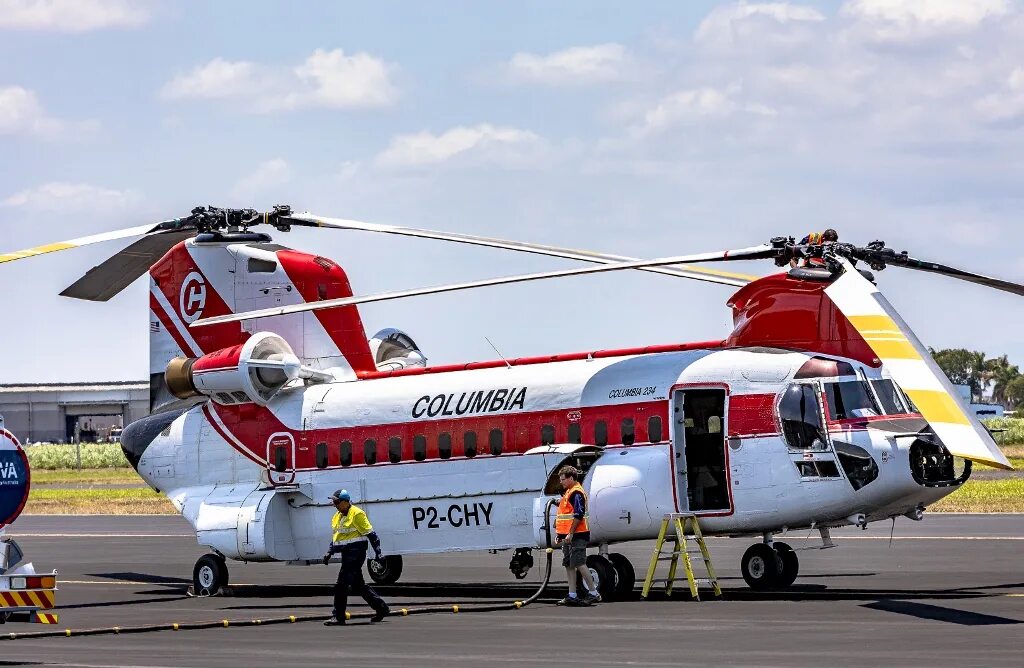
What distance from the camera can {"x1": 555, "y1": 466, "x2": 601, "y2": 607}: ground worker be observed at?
22.5 metres

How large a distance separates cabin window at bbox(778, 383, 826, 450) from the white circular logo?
1120 cm

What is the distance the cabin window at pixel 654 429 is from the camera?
23422 millimetres

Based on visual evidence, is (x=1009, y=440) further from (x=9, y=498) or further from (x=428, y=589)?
(x=9, y=498)

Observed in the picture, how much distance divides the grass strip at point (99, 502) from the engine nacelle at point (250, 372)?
2615cm

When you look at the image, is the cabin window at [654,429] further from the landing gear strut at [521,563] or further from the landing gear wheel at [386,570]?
the landing gear wheel at [386,570]

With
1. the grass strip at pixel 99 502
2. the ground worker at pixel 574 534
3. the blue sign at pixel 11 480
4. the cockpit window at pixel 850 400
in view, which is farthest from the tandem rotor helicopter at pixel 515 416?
the grass strip at pixel 99 502

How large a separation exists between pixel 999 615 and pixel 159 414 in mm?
15747

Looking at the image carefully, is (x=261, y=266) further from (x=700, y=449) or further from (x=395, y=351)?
(x=700, y=449)

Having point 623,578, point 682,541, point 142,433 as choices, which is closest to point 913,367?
point 682,541

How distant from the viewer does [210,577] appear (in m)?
27.3

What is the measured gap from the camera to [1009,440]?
3253 inches

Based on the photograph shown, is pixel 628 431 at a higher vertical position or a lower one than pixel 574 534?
higher

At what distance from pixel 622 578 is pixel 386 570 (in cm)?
615

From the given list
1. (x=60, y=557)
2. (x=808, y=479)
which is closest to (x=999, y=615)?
(x=808, y=479)
